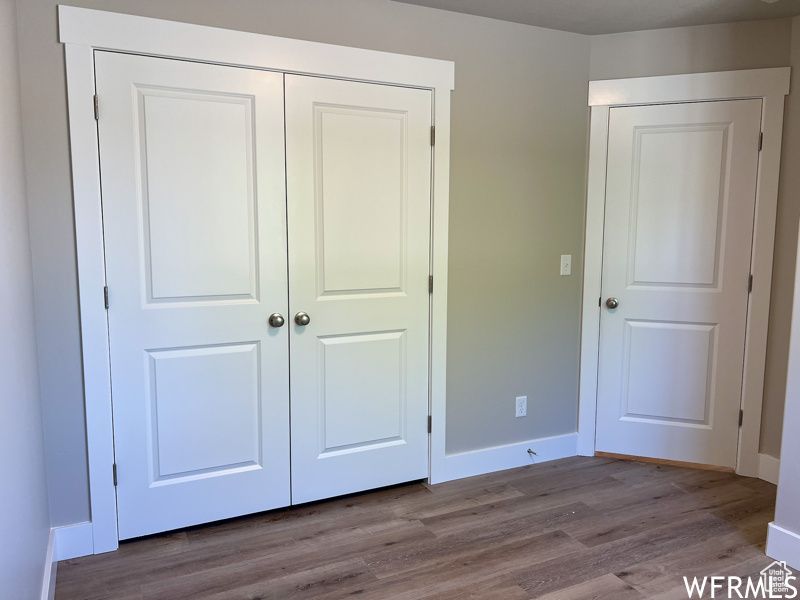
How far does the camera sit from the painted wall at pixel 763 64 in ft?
9.27

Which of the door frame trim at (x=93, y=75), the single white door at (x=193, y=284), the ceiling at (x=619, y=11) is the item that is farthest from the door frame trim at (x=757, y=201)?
the single white door at (x=193, y=284)

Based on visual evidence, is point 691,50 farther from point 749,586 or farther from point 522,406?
point 749,586

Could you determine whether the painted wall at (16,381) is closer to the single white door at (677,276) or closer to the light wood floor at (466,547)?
the light wood floor at (466,547)

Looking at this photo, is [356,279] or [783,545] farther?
[356,279]

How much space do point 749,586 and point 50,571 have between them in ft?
8.12

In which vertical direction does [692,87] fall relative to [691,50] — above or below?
below

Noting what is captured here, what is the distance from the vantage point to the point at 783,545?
2.20 meters

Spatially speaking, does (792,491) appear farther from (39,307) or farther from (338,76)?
(39,307)

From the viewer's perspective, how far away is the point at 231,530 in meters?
2.43

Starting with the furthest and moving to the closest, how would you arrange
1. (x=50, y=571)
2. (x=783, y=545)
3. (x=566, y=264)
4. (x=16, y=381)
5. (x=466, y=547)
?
1. (x=566, y=264)
2. (x=466, y=547)
3. (x=783, y=545)
4. (x=50, y=571)
5. (x=16, y=381)

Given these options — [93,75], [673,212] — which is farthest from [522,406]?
[93,75]

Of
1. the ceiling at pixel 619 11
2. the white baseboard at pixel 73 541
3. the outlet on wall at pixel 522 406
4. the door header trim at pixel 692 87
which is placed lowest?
the white baseboard at pixel 73 541

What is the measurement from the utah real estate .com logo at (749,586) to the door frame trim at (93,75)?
2.23 m

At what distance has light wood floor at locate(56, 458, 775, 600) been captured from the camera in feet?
6.71
